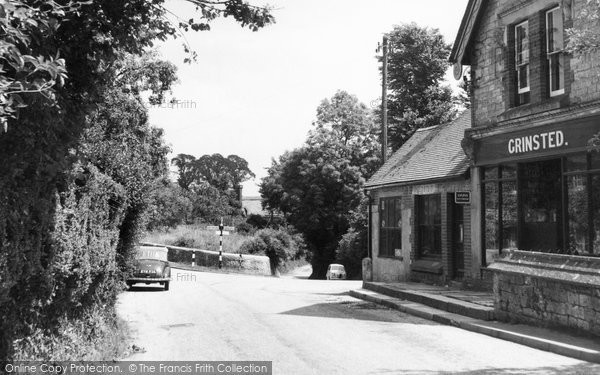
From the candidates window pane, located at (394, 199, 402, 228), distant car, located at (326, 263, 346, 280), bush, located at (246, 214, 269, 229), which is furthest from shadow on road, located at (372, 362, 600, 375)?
bush, located at (246, 214, 269, 229)

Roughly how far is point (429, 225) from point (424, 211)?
2.02 ft

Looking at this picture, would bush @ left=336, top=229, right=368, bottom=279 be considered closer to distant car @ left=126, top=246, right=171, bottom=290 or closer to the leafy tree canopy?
distant car @ left=126, top=246, right=171, bottom=290

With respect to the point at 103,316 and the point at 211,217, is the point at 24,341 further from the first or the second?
the point at 211,217

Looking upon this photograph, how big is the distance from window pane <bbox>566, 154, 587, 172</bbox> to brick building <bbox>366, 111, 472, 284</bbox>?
3709 mm

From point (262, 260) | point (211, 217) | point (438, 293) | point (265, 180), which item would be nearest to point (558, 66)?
point (438, 293)

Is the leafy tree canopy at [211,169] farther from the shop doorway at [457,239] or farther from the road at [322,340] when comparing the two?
the road at [322,340]

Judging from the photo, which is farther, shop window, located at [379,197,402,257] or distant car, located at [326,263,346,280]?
distant car, located at [326,263,346,280]

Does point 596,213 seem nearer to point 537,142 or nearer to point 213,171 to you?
point 537,142

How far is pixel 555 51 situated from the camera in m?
13.8

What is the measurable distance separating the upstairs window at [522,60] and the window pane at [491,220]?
99.2 inches

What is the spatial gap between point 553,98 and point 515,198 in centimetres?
279

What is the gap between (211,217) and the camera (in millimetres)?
69562

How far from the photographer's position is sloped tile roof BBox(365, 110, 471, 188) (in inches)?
731

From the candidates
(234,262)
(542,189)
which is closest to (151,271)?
(542,189)
